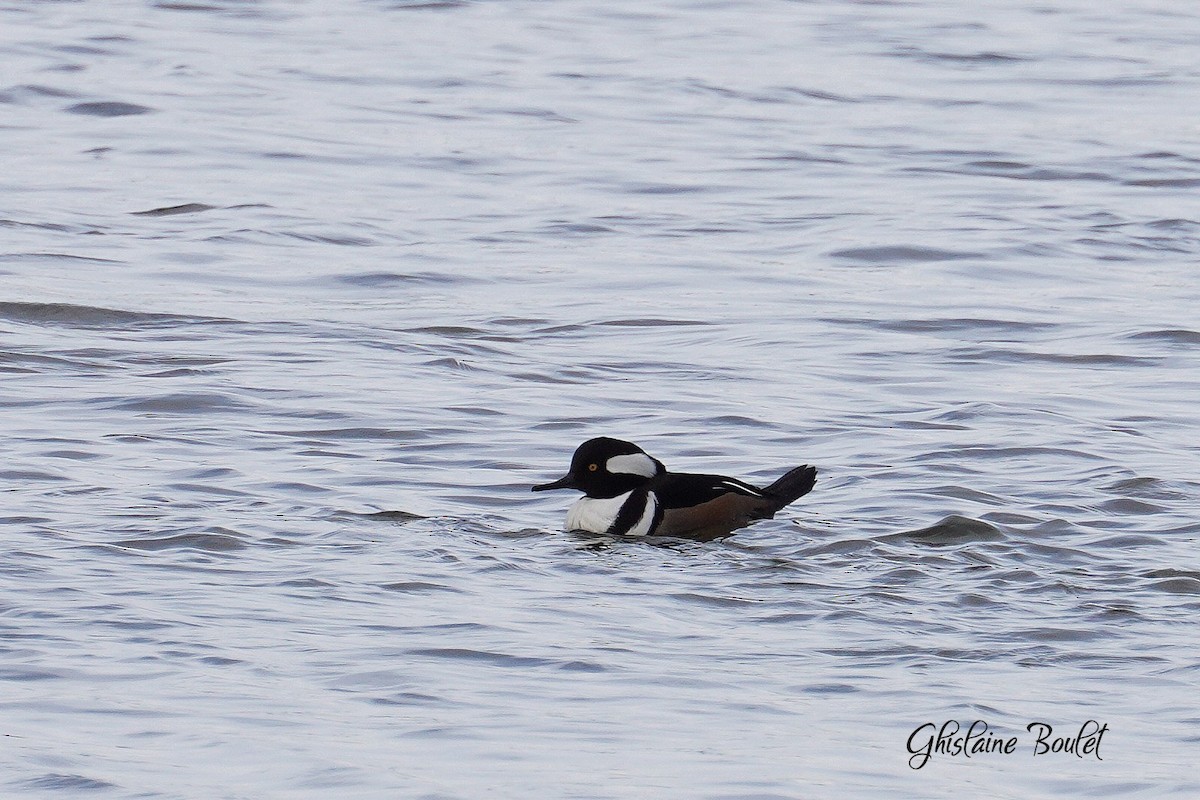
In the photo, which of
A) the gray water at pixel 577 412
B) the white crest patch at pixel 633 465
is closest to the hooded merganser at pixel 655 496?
the white crest patch at pixel 633 465

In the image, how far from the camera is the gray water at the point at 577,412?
679cm

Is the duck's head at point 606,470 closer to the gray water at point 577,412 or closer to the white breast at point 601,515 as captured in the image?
the white breast at point 601,515

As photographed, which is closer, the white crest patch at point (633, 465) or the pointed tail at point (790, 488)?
the pointed tail at point (790, 488)

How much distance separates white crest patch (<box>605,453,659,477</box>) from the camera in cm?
982

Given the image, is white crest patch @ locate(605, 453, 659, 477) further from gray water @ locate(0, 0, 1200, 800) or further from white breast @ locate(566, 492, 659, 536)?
gray water @ locate(0, 0, 1200, 800)

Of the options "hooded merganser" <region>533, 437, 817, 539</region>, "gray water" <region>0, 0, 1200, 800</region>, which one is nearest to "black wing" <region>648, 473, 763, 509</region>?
"hooded merganser" <region>533, 437, 817, 539</region>

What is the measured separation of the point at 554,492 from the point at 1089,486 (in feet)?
8.06

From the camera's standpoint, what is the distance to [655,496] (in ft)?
32.2

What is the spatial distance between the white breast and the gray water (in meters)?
0.13

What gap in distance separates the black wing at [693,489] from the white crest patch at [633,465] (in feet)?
0.28

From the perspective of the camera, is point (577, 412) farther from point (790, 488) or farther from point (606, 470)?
point (790, 488)

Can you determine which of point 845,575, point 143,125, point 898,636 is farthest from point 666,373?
point 143,125

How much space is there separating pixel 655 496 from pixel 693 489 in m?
0.23

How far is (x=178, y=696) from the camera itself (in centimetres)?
691
